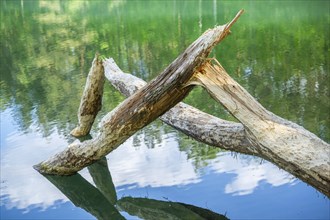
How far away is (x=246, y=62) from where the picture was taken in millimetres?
17219

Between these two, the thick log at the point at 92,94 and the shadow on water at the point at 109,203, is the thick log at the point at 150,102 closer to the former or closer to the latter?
the shadow on water at the point at 109,203

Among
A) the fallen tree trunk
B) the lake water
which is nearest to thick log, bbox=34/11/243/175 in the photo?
the fallen tree trunk

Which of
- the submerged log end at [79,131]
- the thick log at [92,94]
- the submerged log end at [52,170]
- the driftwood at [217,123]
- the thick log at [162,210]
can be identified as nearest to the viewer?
the driftwood at [217,123]

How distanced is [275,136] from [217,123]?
1.69 metres

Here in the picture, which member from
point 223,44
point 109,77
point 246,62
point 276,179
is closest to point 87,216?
point 276,179

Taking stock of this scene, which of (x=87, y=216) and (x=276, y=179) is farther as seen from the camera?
(x=276, y=179)

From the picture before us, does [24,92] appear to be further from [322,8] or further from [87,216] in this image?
[322,8]

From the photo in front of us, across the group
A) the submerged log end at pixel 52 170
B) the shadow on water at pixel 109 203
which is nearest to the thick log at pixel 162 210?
the shadow on water at pixel 109 203

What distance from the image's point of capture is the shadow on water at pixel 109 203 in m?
6.34

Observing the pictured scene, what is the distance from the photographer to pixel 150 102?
596cm

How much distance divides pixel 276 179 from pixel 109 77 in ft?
13.4

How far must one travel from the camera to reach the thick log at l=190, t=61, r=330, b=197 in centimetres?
448

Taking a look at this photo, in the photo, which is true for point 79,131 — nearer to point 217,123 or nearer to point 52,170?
point 52,170

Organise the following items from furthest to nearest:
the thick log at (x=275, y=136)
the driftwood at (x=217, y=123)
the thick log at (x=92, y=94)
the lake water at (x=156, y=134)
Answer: the thick log at (x=92, y=94)
the lake water at (x=156, y=134)
the driftwood at (x=217, y=123)
the thick log at (x=275, y=136)
